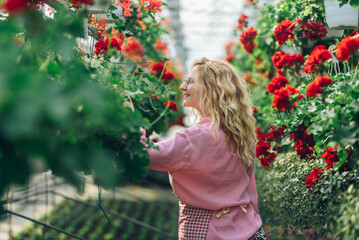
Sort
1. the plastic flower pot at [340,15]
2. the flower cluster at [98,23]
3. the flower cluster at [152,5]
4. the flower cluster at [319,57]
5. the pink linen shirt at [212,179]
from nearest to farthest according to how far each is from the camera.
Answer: the pink linen shirt at [212,179] → the flower cluster at [319,57] → the flower cluster at [98,23] → the plastic flower pot at [340,15] → the flower cluster at [152,5]

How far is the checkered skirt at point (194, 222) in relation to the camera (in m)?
1.60

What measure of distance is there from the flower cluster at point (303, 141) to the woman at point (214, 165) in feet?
1.60

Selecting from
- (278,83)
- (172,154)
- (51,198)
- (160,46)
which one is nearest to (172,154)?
(172,154)

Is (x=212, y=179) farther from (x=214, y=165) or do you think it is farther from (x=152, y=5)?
(x=152, y=5)

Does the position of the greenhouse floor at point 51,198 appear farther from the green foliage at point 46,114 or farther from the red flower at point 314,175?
the green foliage at point 46,114

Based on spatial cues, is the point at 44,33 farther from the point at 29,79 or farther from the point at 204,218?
the point at 204,218

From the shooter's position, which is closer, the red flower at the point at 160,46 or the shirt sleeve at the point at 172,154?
the shirt sleeve at the point at 172,154

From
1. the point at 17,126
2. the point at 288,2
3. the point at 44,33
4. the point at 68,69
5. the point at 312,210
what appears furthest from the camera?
the point at 288,2

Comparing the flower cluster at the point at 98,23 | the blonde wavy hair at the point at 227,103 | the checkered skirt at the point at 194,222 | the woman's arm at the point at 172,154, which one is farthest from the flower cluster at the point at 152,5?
the checkered skirt at the point at 194,222

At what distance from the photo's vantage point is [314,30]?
250 cm

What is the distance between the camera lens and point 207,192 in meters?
1.62

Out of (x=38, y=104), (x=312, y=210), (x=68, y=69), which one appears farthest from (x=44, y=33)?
(x=312, y=210)

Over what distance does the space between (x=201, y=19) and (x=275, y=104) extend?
28.3 feet

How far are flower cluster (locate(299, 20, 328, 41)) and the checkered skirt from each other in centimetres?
146
